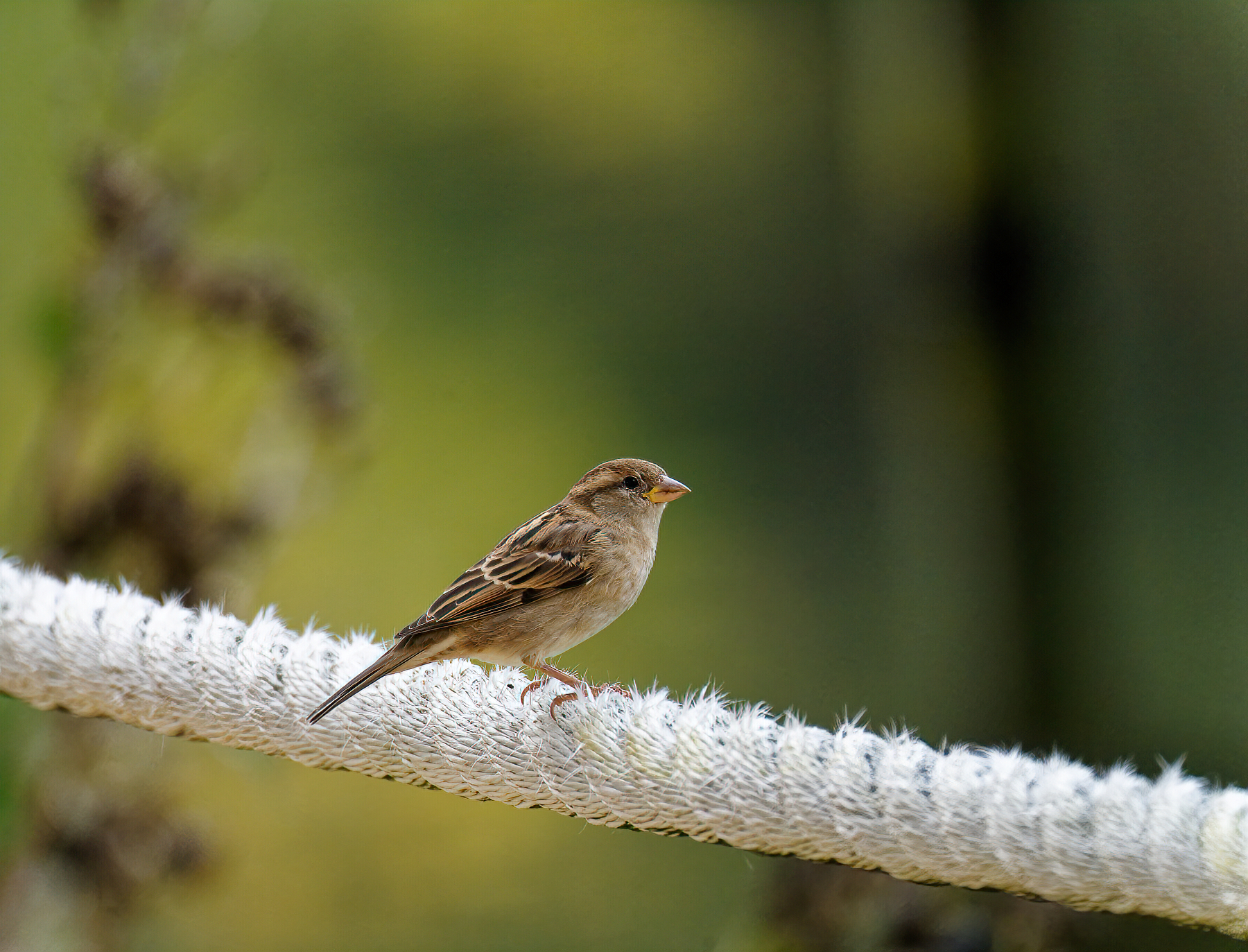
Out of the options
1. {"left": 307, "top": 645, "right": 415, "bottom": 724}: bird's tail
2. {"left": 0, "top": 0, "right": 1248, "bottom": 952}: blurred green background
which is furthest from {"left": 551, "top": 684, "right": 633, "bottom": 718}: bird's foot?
{"left": 0, "top": 0, "right": 1248, "bottom": 952}: blurred green background

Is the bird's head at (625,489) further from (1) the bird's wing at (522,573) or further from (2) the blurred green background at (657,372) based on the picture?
(2) the blurred green background at (657,372)

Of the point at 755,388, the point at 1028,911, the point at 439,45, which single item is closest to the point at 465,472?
the point at 755,388

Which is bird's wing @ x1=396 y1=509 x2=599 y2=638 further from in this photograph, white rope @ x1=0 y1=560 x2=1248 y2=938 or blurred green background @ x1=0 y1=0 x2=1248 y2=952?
blurred green background @ x1=0 y1=0 x2=1248 y2=952

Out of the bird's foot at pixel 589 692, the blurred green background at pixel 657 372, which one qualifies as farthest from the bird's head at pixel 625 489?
the blurred green background at pixel 657 372

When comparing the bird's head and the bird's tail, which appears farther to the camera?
the bird's head

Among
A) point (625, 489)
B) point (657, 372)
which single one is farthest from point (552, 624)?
point (657, 372)

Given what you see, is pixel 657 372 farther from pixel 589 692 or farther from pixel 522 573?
pixel 589 692
